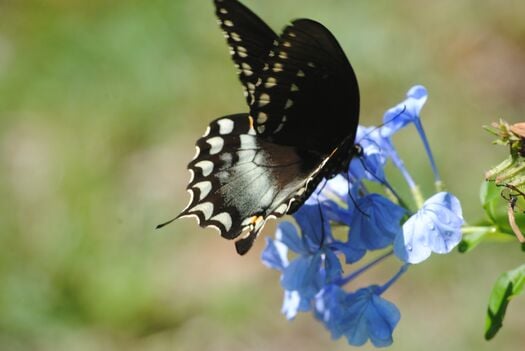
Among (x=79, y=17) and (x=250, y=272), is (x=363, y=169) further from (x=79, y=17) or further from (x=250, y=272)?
(x=79, y=17)

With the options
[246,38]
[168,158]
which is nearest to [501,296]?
[246,38]

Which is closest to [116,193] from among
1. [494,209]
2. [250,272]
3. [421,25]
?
[250,272]

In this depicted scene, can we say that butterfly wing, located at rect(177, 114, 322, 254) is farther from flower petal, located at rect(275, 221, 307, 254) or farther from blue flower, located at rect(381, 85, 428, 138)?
blue flower, located at rect(381, 85, 428, 138)

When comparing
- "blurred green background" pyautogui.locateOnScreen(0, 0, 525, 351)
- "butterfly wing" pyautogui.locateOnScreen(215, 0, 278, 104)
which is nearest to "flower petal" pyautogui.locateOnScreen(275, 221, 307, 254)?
"butterfly wing" pyautogui.locateOnScreen(215, 0, 278, 104)

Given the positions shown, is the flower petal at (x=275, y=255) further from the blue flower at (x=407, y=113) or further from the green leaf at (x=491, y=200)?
the green leaf at (x=491, y=200)

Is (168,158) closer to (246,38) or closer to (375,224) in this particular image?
(246,38)

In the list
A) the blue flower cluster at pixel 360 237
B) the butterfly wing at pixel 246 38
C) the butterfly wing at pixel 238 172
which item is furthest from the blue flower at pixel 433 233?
the butterfly wing at pixel 246 38
